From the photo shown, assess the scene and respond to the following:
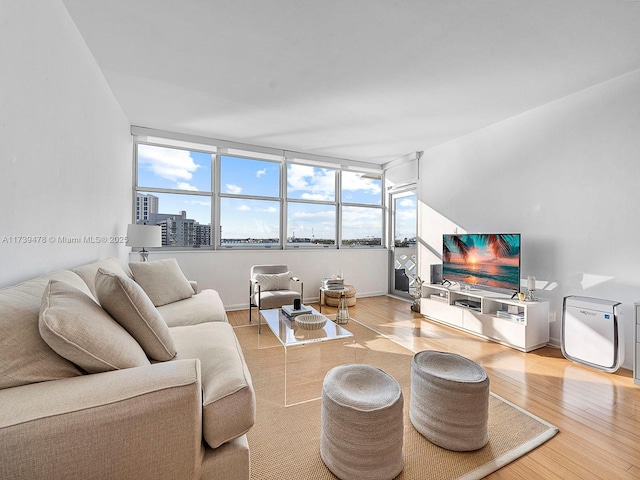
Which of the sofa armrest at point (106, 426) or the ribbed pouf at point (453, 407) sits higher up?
the sofa armrest at point (106, 426)

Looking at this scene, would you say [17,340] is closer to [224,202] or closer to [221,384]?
[221,384]

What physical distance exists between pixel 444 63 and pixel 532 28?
0.62 m

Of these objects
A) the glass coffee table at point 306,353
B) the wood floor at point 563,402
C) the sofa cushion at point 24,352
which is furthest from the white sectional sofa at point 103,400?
the wood floor at point 563,402

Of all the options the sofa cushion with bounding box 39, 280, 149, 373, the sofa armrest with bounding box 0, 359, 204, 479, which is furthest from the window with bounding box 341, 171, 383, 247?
the sofa armrest with bounding box 0, 359, 204, 479

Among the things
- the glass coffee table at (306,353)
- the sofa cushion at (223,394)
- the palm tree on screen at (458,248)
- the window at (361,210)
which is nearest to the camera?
the sofa cushion at (223,394)

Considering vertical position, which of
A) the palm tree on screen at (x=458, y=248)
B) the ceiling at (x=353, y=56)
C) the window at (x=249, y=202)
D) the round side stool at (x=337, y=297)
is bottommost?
the round side stool at (x=337, y=297)

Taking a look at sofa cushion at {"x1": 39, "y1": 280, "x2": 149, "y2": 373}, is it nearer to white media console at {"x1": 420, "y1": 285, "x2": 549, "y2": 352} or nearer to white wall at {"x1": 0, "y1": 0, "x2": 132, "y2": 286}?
white wall at {"x1": 0, "y1": 0, "x2": 132, "y2": 286}

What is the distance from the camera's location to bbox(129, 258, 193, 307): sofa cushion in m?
2.72

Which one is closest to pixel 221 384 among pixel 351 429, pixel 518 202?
pixel 351 429

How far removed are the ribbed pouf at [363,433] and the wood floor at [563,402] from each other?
553 millimetres

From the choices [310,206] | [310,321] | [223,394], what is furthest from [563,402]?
[310,206]

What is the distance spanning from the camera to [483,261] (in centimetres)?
360

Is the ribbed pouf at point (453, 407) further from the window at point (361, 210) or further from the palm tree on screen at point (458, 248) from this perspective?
the window at point (361, 210)

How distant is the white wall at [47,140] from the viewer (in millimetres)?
1428
